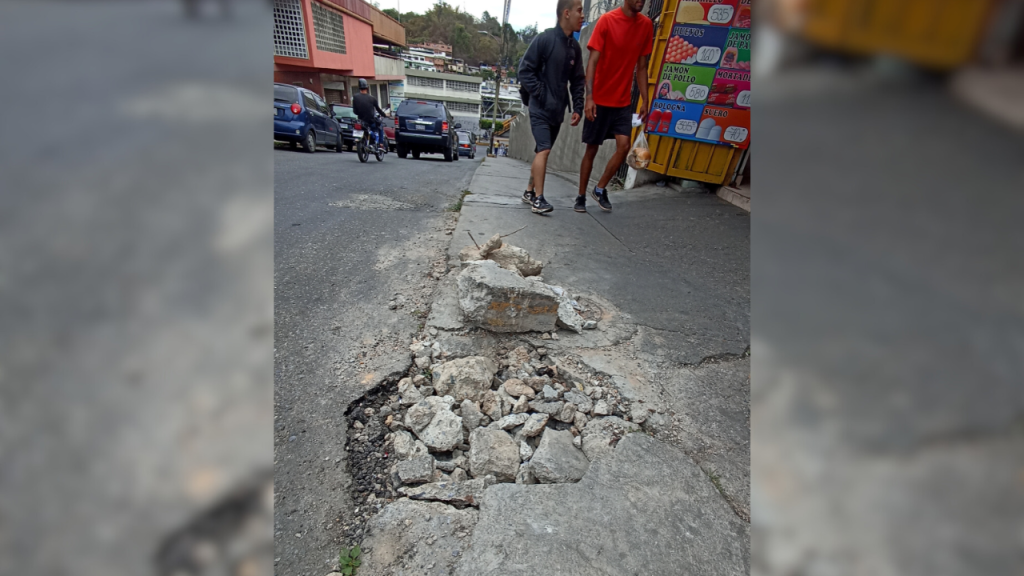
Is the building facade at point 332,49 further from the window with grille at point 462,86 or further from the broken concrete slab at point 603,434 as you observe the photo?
the window with grille at point 462,86

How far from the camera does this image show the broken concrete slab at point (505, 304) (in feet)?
6.17

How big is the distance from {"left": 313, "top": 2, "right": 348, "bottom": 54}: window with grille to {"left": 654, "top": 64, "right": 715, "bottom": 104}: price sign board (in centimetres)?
1666

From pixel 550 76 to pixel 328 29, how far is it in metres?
18.8

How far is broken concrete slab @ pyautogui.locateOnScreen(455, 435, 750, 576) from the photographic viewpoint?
1005 mm

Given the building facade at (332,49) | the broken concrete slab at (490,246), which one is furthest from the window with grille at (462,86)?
the broken concrete slab at (490,246)

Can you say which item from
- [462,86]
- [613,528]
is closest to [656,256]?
[613,528]

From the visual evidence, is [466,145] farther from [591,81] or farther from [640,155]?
[640,155]

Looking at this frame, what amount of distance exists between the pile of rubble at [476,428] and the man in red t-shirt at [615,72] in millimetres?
2645

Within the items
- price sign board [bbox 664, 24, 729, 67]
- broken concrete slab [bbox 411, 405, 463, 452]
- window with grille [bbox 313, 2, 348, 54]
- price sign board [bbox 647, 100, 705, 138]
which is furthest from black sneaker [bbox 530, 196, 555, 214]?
window with grille [bbox 313, 2, 348, 54]

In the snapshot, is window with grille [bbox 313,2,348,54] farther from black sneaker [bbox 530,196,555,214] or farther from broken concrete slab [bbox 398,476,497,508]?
broken concrete slab [bbox 398,476,497,508]

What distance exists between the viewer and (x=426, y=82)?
44.1m
